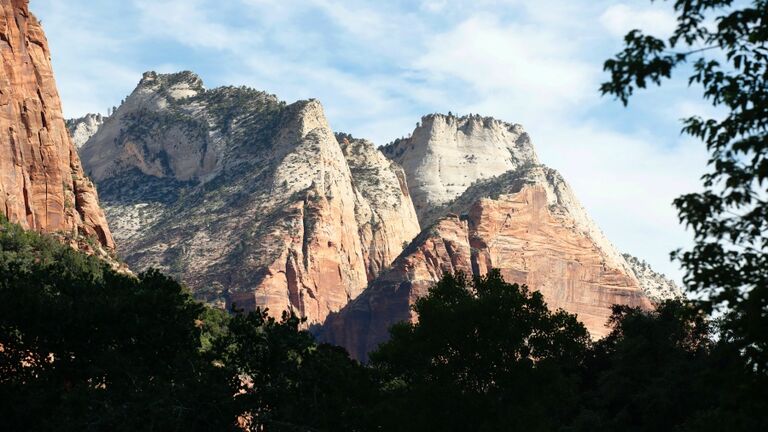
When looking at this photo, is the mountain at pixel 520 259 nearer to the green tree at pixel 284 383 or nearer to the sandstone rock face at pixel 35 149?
the sandstone rock face at pixel 35 149

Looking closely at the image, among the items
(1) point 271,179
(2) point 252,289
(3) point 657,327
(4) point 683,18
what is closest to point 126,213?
(1) point 271,179

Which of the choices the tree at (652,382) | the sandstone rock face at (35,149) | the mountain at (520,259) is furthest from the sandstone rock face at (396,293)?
the tree at (652,382)

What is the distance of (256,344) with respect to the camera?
4269 cm

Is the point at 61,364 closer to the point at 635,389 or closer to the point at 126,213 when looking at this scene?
the point at 635,389

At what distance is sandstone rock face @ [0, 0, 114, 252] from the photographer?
100 m

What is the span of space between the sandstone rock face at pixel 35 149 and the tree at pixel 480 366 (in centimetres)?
5603

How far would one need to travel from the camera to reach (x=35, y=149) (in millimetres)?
104125

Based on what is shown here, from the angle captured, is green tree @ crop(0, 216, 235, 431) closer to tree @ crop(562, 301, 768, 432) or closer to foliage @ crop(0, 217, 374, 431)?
foliage @ crop(0, 217, 374, 431)

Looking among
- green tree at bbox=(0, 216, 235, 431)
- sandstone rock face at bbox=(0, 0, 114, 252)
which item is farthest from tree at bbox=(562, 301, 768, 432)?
sandstone rock face at bbox=(0, 0, 114, 252)

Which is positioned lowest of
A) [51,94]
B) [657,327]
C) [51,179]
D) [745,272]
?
[745,272]

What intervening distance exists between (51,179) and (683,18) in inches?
3554

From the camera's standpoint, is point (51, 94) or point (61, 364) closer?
point (61, 364)

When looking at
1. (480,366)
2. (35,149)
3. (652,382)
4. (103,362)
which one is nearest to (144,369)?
(103,362)

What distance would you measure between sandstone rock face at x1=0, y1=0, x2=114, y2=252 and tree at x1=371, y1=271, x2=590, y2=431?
56.0 metres
